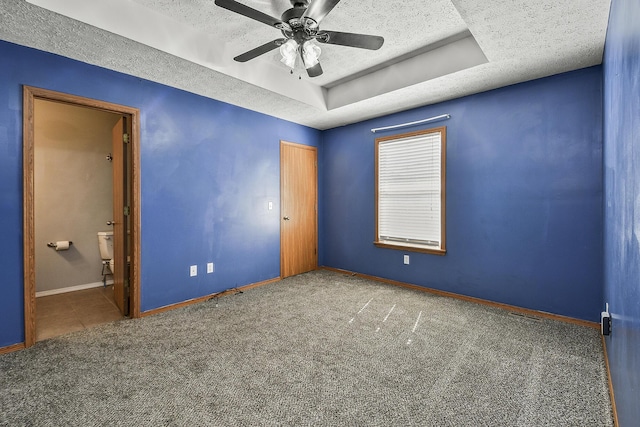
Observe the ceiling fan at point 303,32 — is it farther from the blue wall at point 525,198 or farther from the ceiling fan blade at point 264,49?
the blue wall at point 525,198

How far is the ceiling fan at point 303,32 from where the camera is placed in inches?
70.9

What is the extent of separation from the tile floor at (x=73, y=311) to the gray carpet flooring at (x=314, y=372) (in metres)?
0.27

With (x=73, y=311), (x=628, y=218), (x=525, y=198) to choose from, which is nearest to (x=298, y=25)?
(x=628, y=218)

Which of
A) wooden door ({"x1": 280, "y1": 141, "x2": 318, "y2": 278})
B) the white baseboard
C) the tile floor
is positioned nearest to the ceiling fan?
wooden door ({"x1": 280, "y1": 141, "x2": 318, "y2": 278})

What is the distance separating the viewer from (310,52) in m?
2.25

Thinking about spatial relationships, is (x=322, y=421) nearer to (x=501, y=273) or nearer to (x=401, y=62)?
(x=501, y=273)

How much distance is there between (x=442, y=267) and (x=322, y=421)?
8.81ft

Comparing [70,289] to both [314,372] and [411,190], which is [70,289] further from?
[411,190]

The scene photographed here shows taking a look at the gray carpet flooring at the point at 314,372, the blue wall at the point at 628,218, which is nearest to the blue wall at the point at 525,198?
the gray carpet flooring at the point at 314,372

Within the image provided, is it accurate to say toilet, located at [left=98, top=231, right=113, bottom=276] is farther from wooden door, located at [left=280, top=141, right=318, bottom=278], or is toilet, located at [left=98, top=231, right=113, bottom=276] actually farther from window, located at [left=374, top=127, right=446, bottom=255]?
window, located at [left=374, top=127, right=446, bottom=255]

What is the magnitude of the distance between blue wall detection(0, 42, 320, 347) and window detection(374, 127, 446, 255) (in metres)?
1.54

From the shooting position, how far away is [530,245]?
305 cm

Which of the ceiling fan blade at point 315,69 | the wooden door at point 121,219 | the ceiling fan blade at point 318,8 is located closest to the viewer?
the ceiling fan blade at point 318,8

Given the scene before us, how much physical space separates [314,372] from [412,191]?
2.77 meters
